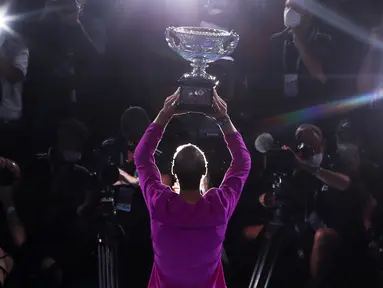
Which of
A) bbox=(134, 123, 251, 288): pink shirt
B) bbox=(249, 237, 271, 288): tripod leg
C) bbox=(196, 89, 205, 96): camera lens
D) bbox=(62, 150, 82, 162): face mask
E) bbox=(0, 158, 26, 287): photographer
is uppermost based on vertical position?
bbox=(196, 89, 205, 96): camera lens

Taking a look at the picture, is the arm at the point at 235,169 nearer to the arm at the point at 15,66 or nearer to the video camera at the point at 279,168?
the video camera at the point at 279,168

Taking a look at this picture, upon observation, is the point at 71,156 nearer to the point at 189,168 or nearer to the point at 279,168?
the point at 279,168

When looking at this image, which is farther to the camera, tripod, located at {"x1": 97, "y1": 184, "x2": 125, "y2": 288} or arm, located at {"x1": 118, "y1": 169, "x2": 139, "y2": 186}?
arm, located at {"x1": 118, "y1": 169, "x2": 139, "y2": 186}

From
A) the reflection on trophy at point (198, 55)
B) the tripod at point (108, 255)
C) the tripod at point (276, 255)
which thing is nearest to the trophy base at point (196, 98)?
the reflection on trophy at point (198, 55)

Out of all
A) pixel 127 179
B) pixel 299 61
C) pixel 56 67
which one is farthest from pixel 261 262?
pixel 56 67

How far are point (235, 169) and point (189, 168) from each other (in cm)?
24

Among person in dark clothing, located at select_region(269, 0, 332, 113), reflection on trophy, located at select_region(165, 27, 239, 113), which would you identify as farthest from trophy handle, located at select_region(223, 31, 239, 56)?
person in dark clothing, located at select_region(269, 0, 332, 113)

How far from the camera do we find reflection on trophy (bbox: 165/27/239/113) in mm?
2414

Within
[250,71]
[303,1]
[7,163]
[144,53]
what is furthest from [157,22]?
[7,163]

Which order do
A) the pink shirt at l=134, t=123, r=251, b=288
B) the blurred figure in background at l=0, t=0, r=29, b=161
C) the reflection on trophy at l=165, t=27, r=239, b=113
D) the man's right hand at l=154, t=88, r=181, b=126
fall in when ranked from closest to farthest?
1. the pink shirt at l=134, t=123, r=251, b=288
2. the man's right hand at l=154, t=88, r=181, b=126
3. the reflection on trophy at l=165, t=27, r=239, b=113
4. the blurred figure in background at l=0, t=0, r=29, b=161

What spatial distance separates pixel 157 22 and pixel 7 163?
1343mm

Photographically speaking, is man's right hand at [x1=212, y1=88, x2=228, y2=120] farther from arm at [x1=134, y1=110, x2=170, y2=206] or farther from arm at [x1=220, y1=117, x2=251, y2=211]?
arm at [x1=134, y1=110, x2=170, y2=206]

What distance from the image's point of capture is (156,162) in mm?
3502

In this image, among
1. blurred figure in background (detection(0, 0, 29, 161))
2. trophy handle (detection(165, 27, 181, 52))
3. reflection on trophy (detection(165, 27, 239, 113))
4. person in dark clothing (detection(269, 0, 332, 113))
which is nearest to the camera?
reflection on trophy (detection(165, 27, 239, 113))
